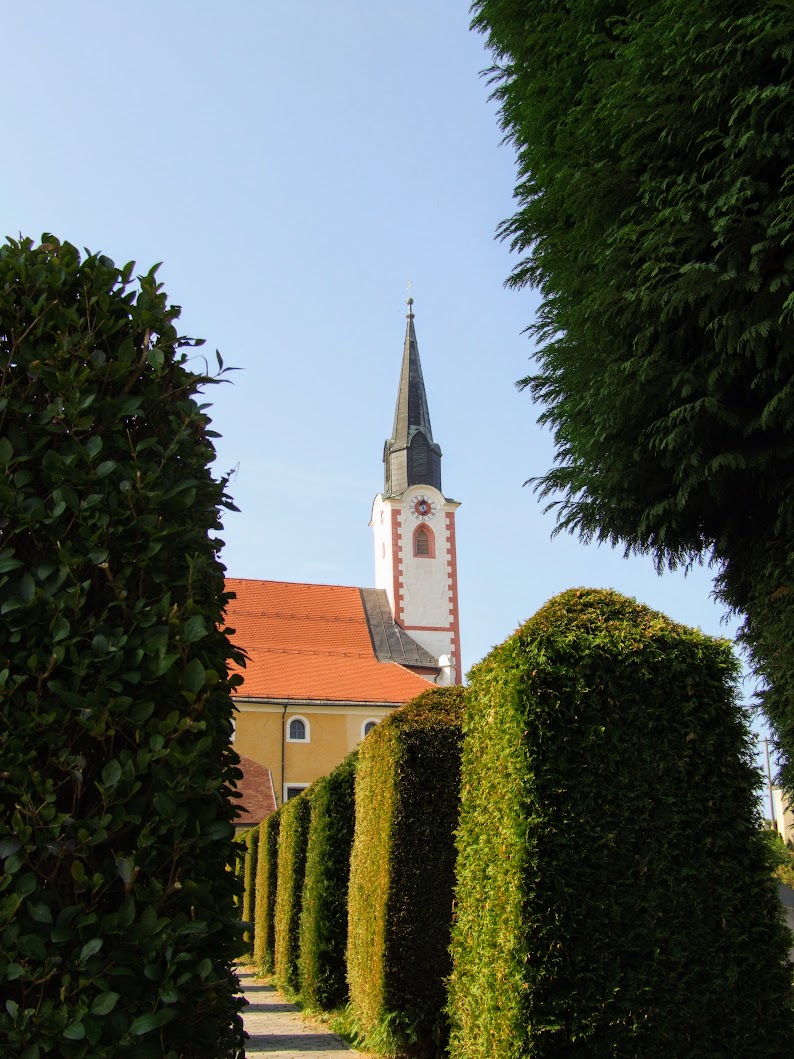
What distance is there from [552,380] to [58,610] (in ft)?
22.1

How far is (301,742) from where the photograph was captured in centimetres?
3947

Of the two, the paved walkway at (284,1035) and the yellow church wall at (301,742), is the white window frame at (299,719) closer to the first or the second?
the yellow church wall at (301,742)

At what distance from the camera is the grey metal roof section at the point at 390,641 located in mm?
44562

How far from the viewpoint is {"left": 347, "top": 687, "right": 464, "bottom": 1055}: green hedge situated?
29.6 ft

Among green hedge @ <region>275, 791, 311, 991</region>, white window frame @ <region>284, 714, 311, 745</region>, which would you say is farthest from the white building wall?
green hedge @ <region>275, 791, 311, 991</region>

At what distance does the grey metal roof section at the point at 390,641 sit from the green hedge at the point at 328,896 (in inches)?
1206

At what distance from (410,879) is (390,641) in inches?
1413

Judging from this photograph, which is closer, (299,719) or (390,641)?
(299,719)

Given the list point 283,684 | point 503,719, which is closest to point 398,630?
point 283,684

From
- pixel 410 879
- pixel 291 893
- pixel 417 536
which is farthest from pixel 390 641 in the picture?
pixel 410 879

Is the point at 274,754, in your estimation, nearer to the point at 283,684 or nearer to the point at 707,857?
the point at 283,684

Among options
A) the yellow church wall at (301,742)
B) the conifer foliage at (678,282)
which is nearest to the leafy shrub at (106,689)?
the conifer foliage at (678,282)

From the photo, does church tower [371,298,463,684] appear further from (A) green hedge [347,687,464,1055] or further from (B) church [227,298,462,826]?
(A) green hedge [347,687,464,1055]

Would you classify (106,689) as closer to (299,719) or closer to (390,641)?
(299,719)
